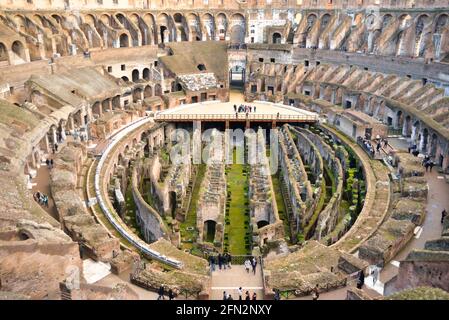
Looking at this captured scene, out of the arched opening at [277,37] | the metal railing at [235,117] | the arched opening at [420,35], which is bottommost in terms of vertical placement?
the metal railing at [235,117]

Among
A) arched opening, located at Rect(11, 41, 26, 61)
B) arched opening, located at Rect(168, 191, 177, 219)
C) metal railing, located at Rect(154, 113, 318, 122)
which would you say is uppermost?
arched opening, located at Rect(11, 41, 26, 61)

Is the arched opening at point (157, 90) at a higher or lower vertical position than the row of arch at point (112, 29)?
lower

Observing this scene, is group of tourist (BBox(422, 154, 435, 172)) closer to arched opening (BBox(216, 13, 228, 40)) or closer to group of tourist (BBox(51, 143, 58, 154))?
group of tourist (BBox(51, 143, 58, 154))

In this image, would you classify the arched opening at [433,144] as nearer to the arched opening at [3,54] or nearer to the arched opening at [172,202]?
the arched opening at [172,202]

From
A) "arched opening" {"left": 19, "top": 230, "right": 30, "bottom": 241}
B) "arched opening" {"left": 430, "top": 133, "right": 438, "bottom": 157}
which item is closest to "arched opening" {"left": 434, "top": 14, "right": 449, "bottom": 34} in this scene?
"arched opening" {"left": 430, "top": 133, "right": 438, "bottom": 157}

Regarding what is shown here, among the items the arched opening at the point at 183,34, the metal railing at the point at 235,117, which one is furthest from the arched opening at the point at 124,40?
the metal railing at the point at 235,117
